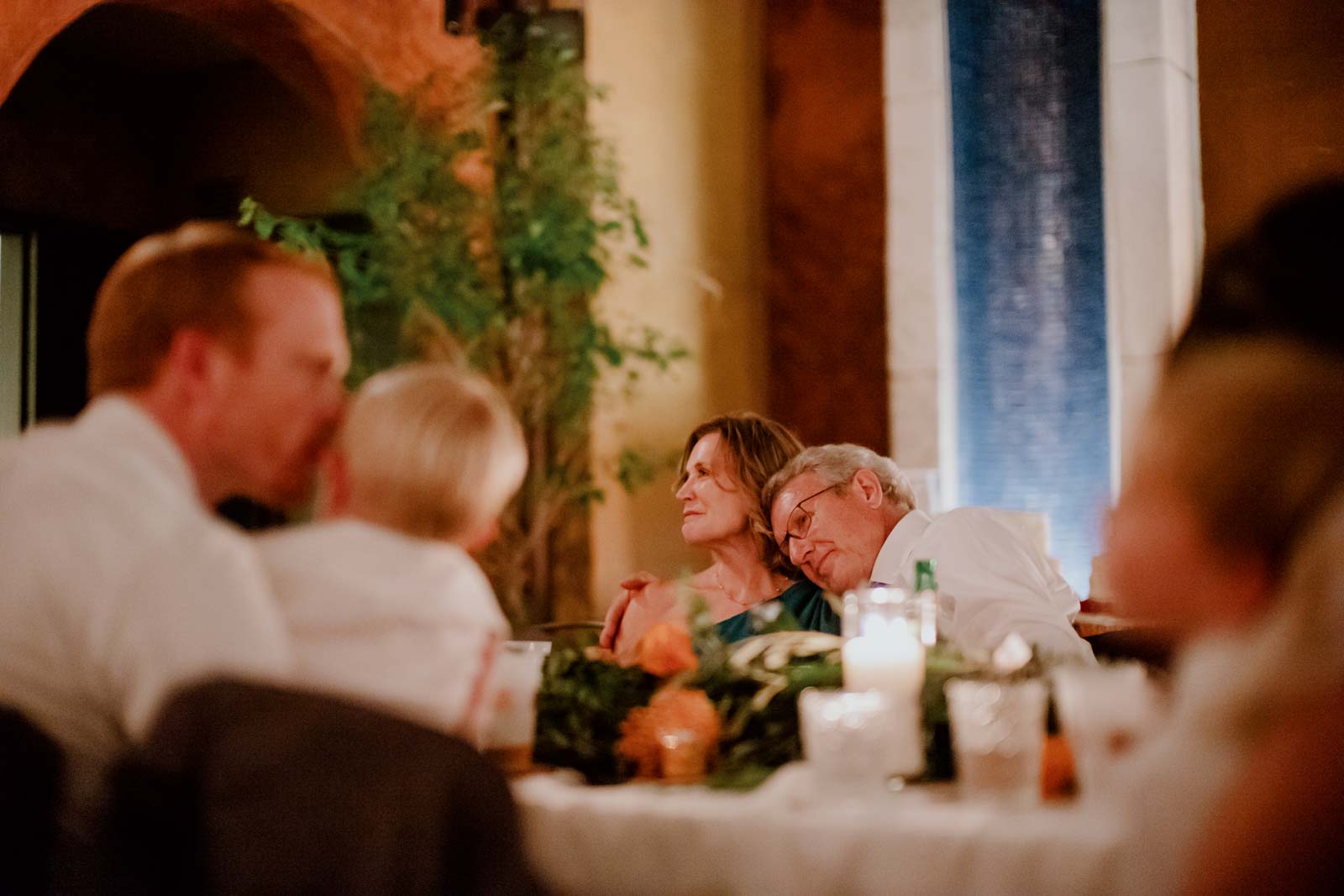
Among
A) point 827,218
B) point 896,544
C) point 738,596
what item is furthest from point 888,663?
point 827,218

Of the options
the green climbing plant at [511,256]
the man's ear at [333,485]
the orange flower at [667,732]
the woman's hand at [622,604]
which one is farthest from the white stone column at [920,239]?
the man's ear at [333,485]

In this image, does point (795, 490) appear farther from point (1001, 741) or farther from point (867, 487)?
point (1001, 741)

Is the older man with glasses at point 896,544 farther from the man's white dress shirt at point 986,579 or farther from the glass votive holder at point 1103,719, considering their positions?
the glass votive holder at point 1103,719

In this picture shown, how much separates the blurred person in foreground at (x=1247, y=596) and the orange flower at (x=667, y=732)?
67 centimetres

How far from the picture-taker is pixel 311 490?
1.44 meters

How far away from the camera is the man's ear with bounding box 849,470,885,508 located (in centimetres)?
279

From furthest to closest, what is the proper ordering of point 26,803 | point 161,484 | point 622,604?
point 622,604, point 161,484, point 26,803

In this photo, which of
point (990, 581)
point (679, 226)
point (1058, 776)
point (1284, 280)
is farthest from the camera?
point (679, 226)

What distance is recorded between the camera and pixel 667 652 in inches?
67.1

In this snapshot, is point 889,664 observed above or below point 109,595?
below

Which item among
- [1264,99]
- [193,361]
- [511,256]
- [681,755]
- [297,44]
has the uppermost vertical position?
[297,44]

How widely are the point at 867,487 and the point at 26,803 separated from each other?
1.99 meters

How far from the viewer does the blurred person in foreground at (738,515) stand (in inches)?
122

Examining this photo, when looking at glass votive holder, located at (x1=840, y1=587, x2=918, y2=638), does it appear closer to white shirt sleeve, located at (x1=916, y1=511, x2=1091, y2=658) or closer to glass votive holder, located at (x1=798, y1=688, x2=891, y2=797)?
glass votive holder, located at (x1=798, y1=688, x2=891, y2=797)
